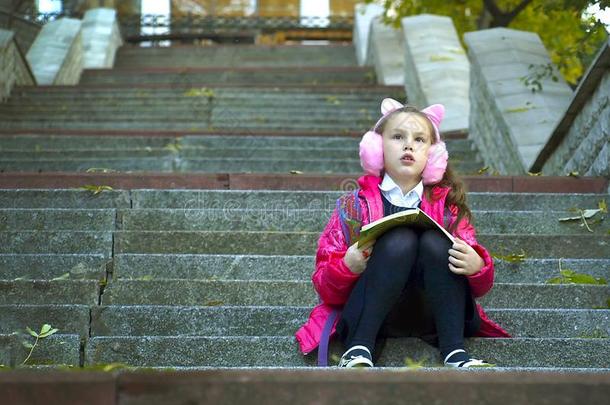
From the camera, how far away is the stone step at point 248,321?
4352 mm

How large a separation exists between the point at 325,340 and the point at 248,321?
0.60m

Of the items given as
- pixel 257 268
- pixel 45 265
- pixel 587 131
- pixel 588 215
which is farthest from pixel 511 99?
pixel 45 265

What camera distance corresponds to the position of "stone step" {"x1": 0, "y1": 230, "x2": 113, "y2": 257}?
5.32 metres

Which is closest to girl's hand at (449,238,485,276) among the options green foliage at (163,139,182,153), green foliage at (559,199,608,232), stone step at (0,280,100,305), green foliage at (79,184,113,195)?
stone step at (0,280,100,305)

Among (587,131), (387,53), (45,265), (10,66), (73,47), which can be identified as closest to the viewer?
(45,265)

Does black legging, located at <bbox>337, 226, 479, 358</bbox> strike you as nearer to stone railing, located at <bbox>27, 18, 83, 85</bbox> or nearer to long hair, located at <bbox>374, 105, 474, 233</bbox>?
long hair, located at <bbox>374, 105, 474, 233</bbox>

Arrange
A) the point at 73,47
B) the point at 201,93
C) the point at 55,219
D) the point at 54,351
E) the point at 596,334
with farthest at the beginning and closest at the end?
the point at 73,47
the point at 201,93
the point at 55,219
the point at 596,334
the point at 54,351

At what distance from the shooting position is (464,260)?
3.70 metres

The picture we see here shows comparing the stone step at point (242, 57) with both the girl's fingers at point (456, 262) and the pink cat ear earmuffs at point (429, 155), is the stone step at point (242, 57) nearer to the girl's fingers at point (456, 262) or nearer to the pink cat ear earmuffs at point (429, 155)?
the pink cat ear earmuffs at point (429, 155)

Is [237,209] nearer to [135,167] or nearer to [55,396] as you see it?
[135,167]

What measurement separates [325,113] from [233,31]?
46.3ft

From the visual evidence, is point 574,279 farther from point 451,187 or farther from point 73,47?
point 73,47

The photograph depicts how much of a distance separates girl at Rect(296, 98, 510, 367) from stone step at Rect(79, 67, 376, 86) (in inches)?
371

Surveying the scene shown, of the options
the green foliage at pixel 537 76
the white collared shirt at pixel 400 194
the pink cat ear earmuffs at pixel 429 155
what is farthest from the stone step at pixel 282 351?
the green foliage at pixel 537 76
